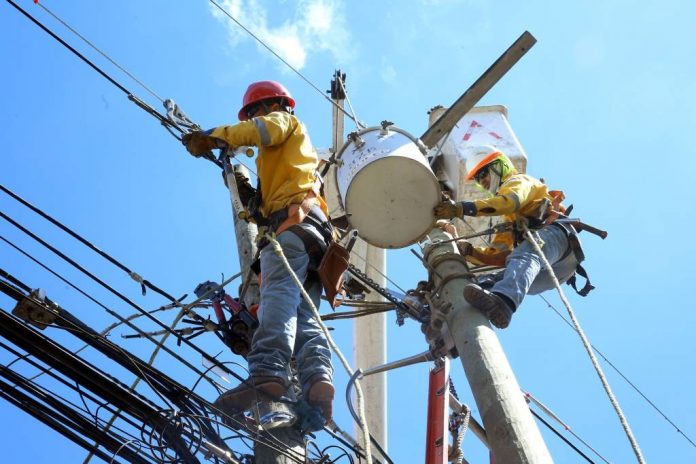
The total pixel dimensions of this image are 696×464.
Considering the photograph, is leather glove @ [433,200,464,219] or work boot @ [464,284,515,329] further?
leather glove @ [433,200,464,219]

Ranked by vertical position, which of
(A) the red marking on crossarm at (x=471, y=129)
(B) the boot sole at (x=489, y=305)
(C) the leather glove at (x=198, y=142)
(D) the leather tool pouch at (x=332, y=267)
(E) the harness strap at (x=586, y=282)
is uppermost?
(A) the red marking on crossarm at (x=471, y=129)

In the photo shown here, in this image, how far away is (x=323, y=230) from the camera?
5.12 m

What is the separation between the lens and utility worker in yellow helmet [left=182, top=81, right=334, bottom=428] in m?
4.21

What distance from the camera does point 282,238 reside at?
4914mm

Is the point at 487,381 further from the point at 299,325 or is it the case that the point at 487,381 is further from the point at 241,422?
the point at 241,422

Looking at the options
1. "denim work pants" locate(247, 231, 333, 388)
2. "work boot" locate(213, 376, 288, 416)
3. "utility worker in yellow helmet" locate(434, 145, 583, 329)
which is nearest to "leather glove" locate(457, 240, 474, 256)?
"utility worker in yellow helmet" locate(434, 145, 583, 329)

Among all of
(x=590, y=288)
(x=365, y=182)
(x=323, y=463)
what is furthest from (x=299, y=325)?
(x=590, y=288)

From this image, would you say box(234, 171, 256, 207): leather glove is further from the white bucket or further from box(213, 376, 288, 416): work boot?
box(213, 376, 288, 416): work boot

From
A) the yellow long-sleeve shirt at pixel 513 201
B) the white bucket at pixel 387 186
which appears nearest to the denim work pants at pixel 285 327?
the white bucket at pixel 387 186

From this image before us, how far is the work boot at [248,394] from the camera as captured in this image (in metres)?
4.07

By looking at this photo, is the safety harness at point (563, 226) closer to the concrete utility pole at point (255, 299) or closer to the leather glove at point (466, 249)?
the leather glove at point (466, 249)

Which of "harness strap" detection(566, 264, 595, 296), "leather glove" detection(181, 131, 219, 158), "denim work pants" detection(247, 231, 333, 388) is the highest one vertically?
"harness strap" detection(566, 264, 595, 296)

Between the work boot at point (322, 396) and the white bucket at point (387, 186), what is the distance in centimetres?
204

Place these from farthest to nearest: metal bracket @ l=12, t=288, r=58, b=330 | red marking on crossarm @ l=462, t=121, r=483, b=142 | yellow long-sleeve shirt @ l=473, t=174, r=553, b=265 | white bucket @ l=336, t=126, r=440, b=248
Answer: red marking on crossarm @ l=462, t=121, r=483, b=142, yellow long-sleeve shirt @ l=473, t=174, r=553, b=265, white bucket @ l=336, t=126, r=440, b=248, metal bracket @ l=12, t=288, r=58, b=330
